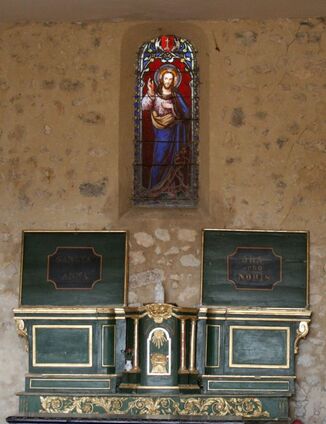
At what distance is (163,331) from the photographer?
1049 centimetres

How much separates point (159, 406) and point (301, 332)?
56.3 inches

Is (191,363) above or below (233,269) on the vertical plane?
below

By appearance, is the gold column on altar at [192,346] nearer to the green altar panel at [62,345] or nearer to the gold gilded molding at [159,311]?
the gold gilded molding at [159,311]

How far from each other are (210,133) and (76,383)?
2.58 metres

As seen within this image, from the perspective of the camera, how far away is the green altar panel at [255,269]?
35.3 feet

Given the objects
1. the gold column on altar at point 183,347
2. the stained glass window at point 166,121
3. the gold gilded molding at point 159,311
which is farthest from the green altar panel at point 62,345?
the stained glass window at point 166,121

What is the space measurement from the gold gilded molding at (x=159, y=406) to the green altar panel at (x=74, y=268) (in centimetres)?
90

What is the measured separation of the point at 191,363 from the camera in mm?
10500

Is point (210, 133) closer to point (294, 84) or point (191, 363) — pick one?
point (294, 84)

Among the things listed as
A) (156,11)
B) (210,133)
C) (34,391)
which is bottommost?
(34,391)

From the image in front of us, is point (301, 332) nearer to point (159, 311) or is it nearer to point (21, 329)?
point (159, 311)

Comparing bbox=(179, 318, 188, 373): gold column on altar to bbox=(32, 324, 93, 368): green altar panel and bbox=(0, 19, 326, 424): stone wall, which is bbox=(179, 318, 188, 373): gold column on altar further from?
bbox=(32, 324, 93, 368): green altar panel

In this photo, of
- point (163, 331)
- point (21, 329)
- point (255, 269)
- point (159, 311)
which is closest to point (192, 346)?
point (163, 331)

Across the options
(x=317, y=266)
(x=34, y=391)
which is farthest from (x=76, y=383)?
(x=317, y=266)
